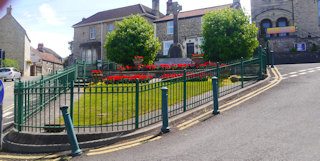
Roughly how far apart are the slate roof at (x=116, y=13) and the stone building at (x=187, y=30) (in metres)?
3.49

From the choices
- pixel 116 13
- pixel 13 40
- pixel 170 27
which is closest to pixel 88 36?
pixel 116 13

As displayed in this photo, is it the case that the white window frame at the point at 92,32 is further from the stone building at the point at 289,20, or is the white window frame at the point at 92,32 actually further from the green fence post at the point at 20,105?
the green fence post at the point at 20,105

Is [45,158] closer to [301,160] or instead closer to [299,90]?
[301,160]

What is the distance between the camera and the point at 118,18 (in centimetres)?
3362

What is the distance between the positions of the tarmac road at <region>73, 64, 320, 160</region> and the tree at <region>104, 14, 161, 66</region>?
15.3 metres

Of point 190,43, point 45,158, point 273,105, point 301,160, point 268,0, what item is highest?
point 268,0

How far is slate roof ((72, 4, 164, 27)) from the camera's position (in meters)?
34.0

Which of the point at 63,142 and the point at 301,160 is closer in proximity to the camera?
the point at 301,160

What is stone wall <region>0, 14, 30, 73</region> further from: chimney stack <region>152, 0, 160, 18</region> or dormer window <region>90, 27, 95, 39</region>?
chimney stack <region>152, 0, 160, 18</region>

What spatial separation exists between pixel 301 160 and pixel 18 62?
44.3 m

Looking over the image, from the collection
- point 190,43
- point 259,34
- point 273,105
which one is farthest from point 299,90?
point 259,34

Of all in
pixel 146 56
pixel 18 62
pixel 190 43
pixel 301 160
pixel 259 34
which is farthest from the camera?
pixel 18 62

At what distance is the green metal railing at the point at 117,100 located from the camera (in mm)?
5992

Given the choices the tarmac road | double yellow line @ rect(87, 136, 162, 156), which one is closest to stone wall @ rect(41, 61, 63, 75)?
double yellow line @ rect(87, 136, 162, 156)
